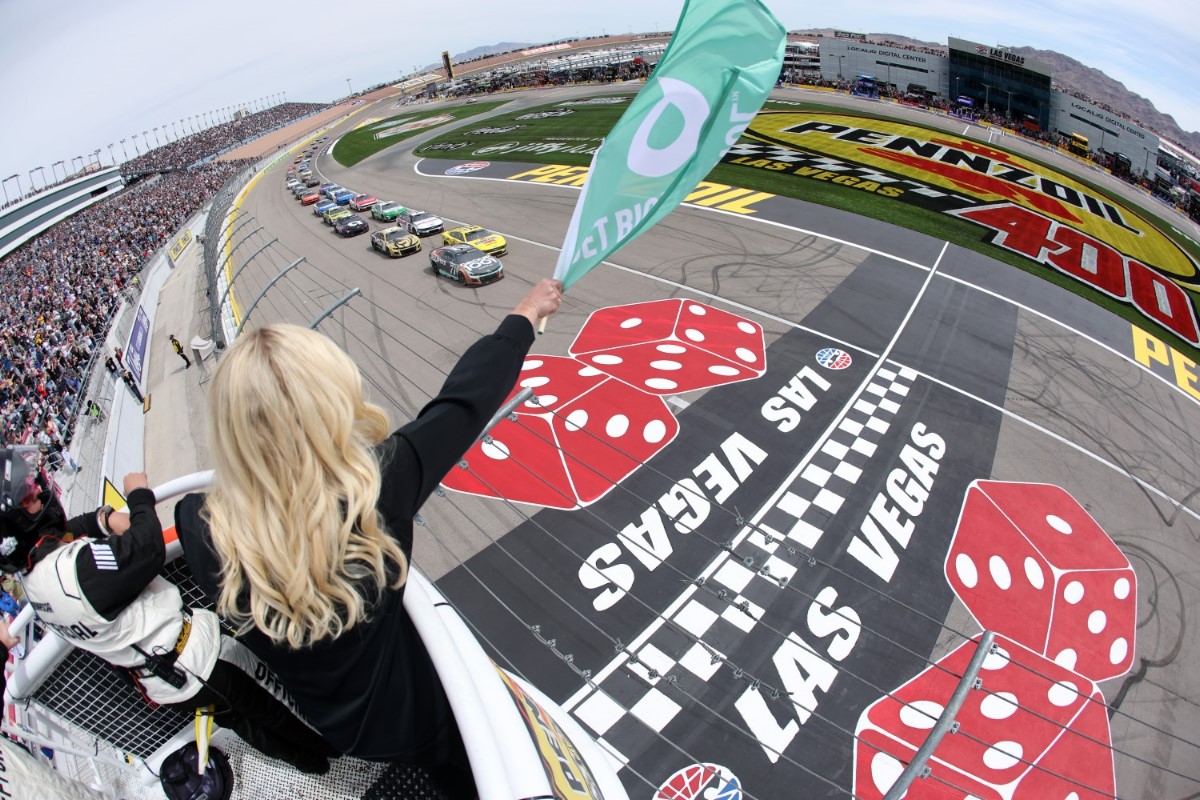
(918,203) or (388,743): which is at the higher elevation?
(388,743)

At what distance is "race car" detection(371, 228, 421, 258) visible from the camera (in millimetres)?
24045

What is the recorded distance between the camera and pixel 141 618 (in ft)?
6.79

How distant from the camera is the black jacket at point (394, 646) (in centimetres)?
175

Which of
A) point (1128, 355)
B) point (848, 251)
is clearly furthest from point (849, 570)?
point (848, 251)

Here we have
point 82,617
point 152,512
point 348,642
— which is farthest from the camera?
point 152,512

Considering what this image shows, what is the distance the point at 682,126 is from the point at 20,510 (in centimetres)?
400

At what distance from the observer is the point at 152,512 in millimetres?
2068

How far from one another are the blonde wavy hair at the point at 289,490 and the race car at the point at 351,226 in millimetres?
29379

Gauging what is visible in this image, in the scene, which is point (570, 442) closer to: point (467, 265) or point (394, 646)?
point (467, 265)

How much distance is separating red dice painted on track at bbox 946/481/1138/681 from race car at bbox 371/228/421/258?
2105cm

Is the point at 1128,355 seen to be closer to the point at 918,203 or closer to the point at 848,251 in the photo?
the point at 848,251

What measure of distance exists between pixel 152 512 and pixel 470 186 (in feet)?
113

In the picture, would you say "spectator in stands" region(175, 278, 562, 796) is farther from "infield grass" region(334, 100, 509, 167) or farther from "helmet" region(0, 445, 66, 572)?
"infield grass" region(334, 100, 509, 167)

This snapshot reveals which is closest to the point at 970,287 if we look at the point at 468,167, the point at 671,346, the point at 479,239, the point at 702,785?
the point at 671,346
